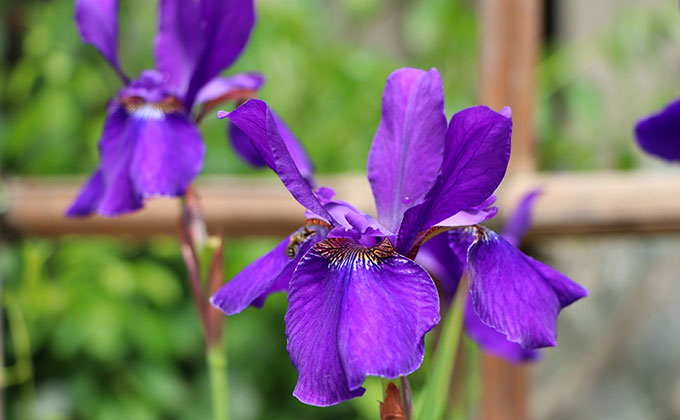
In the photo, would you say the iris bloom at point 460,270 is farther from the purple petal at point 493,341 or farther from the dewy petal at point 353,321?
the dewy petal at point 353,321

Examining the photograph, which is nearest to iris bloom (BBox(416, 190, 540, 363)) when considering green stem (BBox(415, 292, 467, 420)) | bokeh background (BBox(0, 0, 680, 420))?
green stem (BBox(415, 292, 467, 420))

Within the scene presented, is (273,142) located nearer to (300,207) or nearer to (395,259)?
(395,259)

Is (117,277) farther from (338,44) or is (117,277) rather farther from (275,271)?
(275,271)

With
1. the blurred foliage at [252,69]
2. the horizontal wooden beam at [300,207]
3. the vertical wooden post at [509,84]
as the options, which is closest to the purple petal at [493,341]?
the horizontal wooden beam at [300,207]

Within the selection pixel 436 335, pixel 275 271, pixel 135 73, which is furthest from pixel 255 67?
pixel 275 271

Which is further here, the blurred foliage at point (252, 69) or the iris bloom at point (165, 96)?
the blurred foliage at point (252, 69)

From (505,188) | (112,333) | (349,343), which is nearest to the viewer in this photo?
(349,343)

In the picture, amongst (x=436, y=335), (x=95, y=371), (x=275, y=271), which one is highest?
(x=275, y=271)
